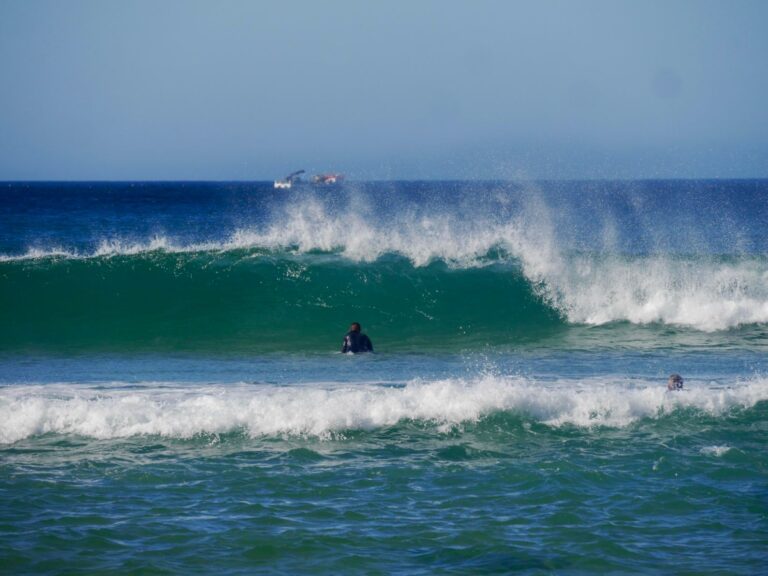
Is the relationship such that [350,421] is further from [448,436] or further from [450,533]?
[450,533]

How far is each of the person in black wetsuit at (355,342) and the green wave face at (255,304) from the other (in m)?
0.86

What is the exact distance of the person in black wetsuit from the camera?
656 inches

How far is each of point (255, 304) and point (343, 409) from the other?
10302 mm

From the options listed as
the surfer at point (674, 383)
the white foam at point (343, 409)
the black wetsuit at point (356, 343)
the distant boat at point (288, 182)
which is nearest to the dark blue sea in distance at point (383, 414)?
the white foam at point (343, 409)

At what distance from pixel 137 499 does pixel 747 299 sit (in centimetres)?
1611

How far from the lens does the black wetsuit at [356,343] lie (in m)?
16.7

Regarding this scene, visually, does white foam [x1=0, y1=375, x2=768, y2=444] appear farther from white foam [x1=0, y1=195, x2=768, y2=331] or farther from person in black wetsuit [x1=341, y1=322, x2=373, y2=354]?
white foam [x1=0, y1=195, x2=768, y2=331]

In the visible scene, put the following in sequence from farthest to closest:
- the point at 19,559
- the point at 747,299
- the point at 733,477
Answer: the point at 747,299 → the point at 733,477 → the point at 19,559

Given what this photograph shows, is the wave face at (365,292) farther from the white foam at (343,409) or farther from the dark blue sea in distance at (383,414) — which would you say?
the white foam at (343,409)

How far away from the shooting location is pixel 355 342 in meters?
16.7

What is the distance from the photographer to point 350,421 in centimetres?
1089

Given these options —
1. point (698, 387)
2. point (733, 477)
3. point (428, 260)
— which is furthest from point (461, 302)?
point (733, 477)

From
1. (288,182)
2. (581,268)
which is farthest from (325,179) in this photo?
(581,268)

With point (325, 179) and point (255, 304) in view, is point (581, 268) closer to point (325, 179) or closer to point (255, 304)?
point (255, 304)
